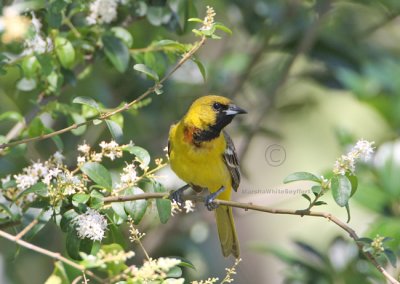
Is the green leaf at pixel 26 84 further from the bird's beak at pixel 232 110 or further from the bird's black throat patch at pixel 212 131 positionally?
the bird's beak at pixel 232 110

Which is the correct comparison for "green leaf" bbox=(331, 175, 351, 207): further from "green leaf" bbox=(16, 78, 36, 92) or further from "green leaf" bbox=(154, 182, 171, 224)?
"green leaf" bbox=(16, 78, 36, 92)

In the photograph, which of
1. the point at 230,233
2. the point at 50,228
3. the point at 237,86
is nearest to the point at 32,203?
the point at 230,233

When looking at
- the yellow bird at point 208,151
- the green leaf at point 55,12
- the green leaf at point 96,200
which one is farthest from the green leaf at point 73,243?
the yellow bird at point 208,151

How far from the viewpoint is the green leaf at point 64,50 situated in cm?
318

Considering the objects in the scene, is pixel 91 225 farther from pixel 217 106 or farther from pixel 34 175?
pixel 217 106

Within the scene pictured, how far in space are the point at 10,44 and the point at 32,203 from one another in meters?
0.86

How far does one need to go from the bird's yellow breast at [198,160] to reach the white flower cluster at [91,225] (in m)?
1.26

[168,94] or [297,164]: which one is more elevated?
[297,164]

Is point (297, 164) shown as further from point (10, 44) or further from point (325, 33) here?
point (10, 44)

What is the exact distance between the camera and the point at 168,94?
4.96 metres

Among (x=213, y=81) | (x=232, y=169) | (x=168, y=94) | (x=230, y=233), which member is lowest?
(x=230, y=233)

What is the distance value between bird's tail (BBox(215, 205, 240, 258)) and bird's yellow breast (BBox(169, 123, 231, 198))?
16 centimetres

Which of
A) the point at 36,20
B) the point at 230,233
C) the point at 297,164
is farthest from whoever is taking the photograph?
the point at 297,164

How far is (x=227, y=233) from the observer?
13.1 ft
